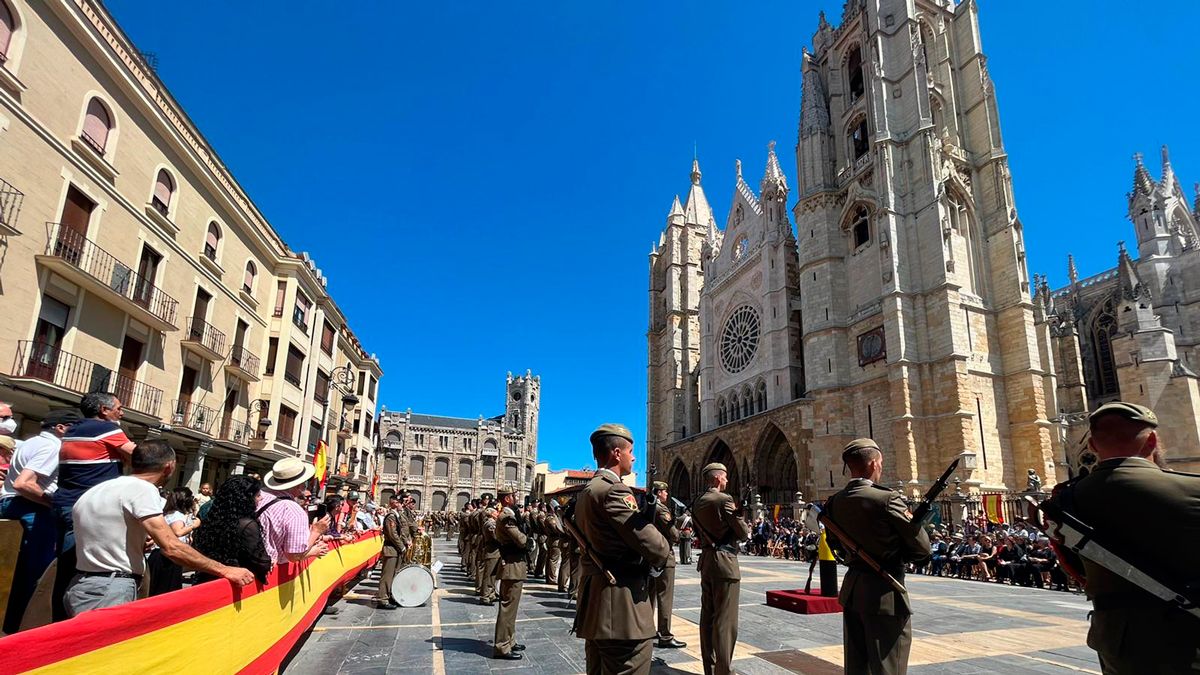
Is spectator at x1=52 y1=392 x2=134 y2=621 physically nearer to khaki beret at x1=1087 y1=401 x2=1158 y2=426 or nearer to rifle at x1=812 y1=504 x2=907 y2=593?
rifle at x1=812 y1=504 x2=907 y2=593

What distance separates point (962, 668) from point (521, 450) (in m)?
65.7

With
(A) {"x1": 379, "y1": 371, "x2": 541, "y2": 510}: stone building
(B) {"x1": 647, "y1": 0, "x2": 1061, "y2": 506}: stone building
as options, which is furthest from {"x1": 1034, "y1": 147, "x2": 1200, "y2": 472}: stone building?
(A) {"x1": 379, "y1": 371, "x2": 541, "y2": 510}: stone building

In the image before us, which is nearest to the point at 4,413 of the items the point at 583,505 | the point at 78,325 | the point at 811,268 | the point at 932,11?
the point at 583,505

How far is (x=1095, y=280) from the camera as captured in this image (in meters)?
37.3

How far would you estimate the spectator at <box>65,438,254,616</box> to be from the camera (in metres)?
2.97

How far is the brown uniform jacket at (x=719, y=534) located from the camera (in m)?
5.16

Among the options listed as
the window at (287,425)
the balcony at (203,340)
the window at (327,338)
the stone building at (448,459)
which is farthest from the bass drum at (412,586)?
the stone building at (448,459)

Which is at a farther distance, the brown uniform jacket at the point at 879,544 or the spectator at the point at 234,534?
the spectator at the point at 234,534

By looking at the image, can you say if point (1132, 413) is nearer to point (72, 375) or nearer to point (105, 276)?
point (72, 375)

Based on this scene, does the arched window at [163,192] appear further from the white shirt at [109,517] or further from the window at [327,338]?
the white shirt at [109,517]

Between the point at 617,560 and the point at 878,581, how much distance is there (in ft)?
5.15

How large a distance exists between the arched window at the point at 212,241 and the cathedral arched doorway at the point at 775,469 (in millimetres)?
25494

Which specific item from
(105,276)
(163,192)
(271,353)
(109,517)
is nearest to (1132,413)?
(109,517)

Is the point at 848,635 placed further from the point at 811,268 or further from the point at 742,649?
the point at 811,268
